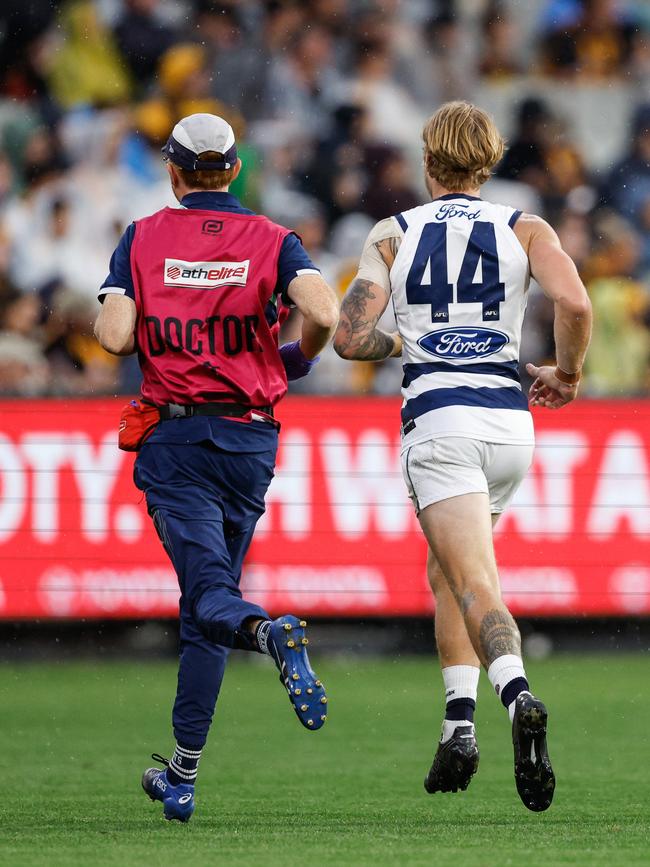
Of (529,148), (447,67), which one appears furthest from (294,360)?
(447,67)

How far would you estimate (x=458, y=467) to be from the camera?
5.45 m

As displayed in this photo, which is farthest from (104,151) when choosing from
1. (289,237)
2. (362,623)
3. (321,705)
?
(321,705)

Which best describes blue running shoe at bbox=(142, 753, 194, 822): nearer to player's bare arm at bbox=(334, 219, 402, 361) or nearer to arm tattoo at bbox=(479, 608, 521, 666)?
arm tattoo at bbox=(479, 608, 521, 666)

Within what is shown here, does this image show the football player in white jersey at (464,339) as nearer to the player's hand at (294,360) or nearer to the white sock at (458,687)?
the white sock at (458,687)

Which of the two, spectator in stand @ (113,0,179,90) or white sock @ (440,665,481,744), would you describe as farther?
spectator in stand @ (113,0,179,90)

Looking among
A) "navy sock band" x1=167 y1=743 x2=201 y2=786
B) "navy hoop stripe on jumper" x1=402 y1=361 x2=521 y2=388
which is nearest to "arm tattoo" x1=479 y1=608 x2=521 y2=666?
"navy hoop stripe on jumper" x1=402 y1=361 x2=521 y2=388

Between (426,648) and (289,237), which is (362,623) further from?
(289,237)

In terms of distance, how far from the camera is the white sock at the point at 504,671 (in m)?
5.12

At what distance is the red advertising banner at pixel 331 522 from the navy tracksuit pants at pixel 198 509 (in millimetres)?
6133

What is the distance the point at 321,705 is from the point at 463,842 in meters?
0.65

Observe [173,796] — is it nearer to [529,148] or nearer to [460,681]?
[460,681]

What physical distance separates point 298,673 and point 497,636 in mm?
726

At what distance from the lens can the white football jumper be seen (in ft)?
18.1

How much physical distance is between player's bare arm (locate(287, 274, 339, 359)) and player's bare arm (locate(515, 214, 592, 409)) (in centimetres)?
68
